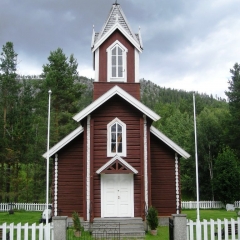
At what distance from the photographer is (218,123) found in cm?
4497

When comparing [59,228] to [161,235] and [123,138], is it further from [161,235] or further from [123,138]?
[123,138]

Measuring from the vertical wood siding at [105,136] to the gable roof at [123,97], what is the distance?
1.85 feet

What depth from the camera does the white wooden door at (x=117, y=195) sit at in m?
19.5

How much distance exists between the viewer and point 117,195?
1973 cm

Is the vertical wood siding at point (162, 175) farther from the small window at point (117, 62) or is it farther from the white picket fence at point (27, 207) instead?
the white picket fence at point (27, 207)

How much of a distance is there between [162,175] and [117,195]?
11.2 ft

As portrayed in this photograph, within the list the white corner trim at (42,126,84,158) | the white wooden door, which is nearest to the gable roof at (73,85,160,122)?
the white corner trim at (42,126,84,158)

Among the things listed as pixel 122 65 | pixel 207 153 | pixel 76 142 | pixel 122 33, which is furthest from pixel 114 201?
pixel 207 153

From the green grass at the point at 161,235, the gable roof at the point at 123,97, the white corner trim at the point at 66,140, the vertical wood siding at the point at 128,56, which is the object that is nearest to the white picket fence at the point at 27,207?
the white corner trim at the point at 66,140

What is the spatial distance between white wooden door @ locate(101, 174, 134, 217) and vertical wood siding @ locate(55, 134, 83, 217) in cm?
248

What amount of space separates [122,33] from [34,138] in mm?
20254

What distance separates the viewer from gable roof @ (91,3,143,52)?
859 inches

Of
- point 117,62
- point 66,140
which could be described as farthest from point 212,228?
point 117,62

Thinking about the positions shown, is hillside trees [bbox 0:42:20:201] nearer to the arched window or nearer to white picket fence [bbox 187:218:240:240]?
the arched window
